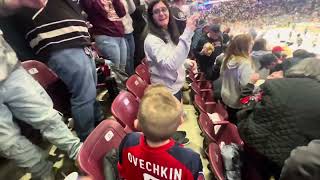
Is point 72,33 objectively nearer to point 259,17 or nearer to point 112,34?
point 112,34

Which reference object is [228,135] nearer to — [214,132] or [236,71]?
[214,132]

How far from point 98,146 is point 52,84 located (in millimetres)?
712

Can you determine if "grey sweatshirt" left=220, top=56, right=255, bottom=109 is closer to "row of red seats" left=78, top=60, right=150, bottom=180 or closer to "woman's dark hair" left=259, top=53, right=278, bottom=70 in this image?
"woman's dark hair" left=259, top=53, right=278, bottom=70

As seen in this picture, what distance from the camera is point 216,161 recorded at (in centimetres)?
152

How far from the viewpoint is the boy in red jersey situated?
105 cm

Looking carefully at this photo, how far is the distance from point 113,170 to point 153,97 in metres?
0.35

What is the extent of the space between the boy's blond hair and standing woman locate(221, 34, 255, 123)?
131 cm

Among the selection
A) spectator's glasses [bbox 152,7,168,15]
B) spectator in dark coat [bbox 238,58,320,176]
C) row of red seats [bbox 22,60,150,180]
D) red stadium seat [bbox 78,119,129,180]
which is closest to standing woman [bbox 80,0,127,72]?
row of red seats [bbox 22,60,150,180]

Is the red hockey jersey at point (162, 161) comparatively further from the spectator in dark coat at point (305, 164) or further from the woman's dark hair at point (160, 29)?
the woman's dark hair at point (160, 29)

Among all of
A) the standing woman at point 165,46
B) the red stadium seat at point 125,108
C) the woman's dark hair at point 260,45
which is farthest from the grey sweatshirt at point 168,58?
the woman's dark hair at point 260,45

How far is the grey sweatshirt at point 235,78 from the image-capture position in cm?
226

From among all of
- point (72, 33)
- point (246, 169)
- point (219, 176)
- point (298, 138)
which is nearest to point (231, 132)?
point (246, 169)

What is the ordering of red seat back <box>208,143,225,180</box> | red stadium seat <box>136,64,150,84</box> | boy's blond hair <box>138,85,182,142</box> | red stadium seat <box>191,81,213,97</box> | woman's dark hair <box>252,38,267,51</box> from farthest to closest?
1. woman's dark hair <box>252,38,267,51</box>
2. red stadium seat <box>191,81,213,97</box>
3. red stadium seat <box>136,64,150,84</box>
4. red seat back <box>208,143,225,180</box>
5. boy's blond hair <box>138,85,182,142</box>

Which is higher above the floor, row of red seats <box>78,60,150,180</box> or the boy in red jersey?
the boy in red jersey
